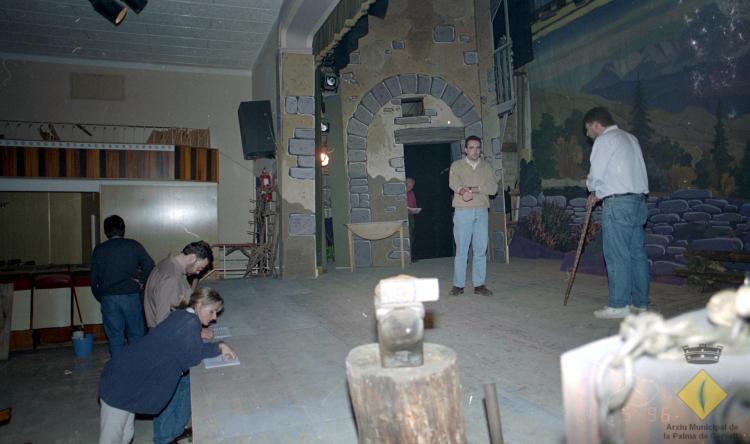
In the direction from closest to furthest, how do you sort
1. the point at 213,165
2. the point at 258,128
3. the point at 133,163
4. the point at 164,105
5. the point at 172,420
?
the point at 172,420, the point at 258,128, the point at 133,163, the point at 164,105, the point at 213,165

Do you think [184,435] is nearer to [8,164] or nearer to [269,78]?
[269,78]

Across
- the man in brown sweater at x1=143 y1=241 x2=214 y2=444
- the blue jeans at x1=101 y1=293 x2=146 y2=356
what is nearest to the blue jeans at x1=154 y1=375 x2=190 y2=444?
the man in brown sweater at x1=143 y1=241 x2=214 y2=444

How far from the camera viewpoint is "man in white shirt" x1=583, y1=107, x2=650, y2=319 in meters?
3.93

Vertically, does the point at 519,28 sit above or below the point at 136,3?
above

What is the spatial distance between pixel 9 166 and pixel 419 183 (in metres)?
7.89

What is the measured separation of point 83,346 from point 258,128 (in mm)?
4308

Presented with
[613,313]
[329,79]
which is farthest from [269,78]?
[613,313]

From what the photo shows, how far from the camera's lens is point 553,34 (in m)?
7.95

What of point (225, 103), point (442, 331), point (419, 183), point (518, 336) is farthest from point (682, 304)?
point (225, 103)

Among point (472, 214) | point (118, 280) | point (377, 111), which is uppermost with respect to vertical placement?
point (377, 111)

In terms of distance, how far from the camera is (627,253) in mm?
3955

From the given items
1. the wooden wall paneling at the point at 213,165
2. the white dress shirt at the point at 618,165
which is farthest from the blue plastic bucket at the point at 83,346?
the white dress shirt at the point at 618,165

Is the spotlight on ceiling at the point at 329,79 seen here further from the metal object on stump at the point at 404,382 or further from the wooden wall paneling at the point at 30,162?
the metal object on stump at the point at 404,382

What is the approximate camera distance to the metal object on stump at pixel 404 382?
1630mm
